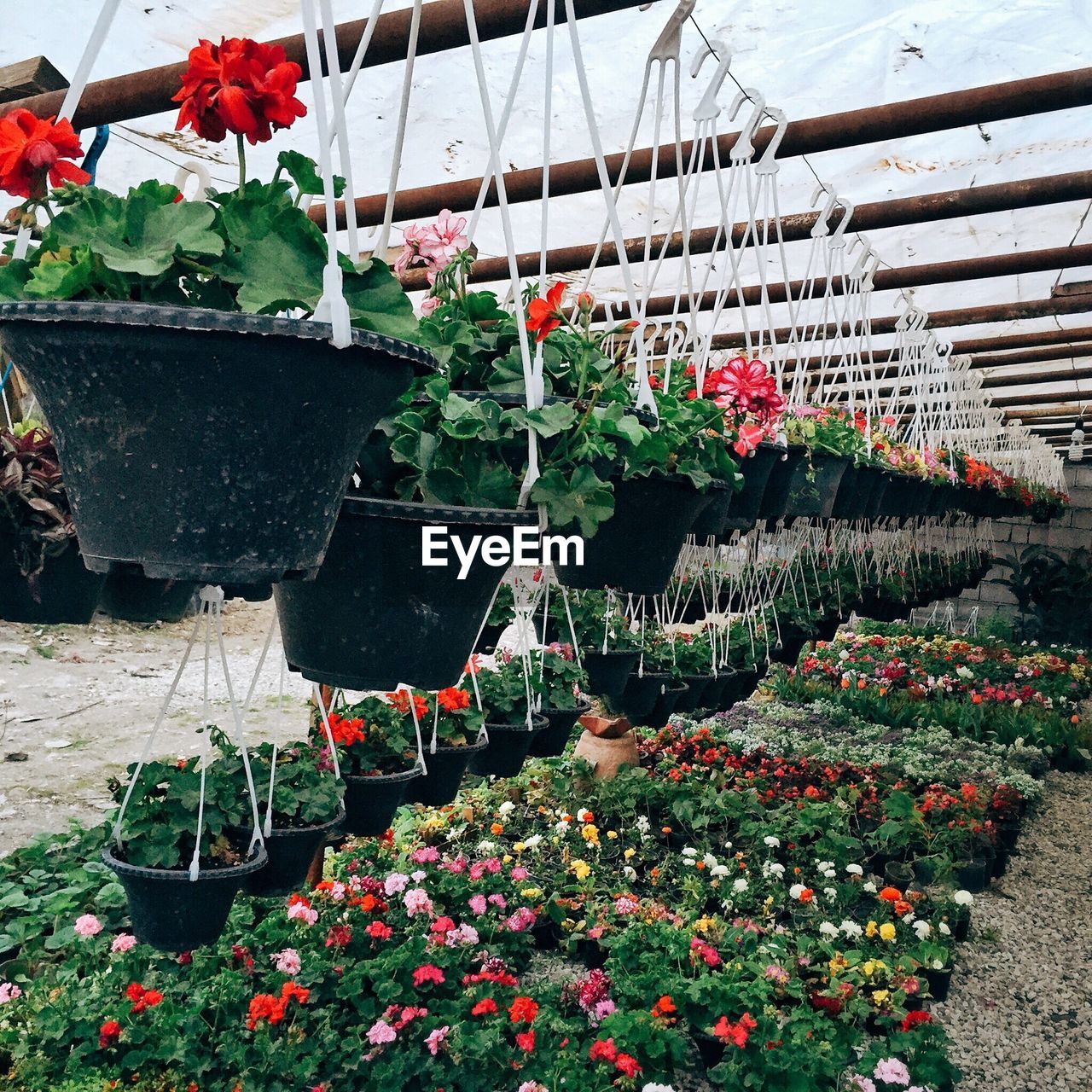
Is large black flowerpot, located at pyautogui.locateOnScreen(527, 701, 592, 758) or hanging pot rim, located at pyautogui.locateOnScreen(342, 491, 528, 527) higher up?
hanging pot rim, located at pyautogui.locateOnScreen(342, 491, 528, 527)

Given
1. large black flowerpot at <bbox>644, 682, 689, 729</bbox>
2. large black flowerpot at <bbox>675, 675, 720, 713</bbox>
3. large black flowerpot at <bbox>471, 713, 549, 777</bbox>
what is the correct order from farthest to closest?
large black flowerpot at <bbox>675, 675, 720, 713</bbox>
large black flowerpot at <bbox>644, 682, 689, 729</bbox>
large black flowerpot at <bbox>471, 713, 549, 777</bbox>

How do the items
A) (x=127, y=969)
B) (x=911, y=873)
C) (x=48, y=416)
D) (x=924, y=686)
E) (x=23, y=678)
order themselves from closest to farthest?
(x=48, y=416)
(x=127, y=969)
(x=911, y=873)
(x=23, y=678)
(x=924, y=686)

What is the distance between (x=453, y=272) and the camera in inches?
47.6

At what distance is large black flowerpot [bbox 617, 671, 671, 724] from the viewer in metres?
3.45

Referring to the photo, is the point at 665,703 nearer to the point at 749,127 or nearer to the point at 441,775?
the point at 441,775

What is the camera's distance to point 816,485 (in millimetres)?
2365

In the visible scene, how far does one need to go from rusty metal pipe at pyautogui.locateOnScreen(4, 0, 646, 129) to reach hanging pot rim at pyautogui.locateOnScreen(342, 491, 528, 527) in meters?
1.00

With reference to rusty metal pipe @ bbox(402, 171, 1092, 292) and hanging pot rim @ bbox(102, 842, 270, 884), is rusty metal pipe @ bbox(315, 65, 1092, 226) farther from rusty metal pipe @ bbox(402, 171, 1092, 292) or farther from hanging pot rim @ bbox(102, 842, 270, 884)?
hanging pot rim @ bbox(102, 842, 270, 884)

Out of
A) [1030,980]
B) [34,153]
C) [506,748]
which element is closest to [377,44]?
[34,153]

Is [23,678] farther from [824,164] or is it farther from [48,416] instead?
[48,416]

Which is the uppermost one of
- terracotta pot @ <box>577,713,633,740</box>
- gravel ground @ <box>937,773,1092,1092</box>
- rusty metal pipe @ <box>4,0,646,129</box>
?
rusty metal pipe @ <box>4,0,646,129</box>

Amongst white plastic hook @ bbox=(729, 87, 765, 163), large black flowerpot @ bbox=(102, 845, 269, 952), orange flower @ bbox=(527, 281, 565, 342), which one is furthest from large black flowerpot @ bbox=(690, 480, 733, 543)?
large black flowerpot @ bbox=(102, 845, 269, 952)

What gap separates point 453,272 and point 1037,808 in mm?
5560

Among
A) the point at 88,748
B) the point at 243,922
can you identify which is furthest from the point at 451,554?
the point at 88,748
